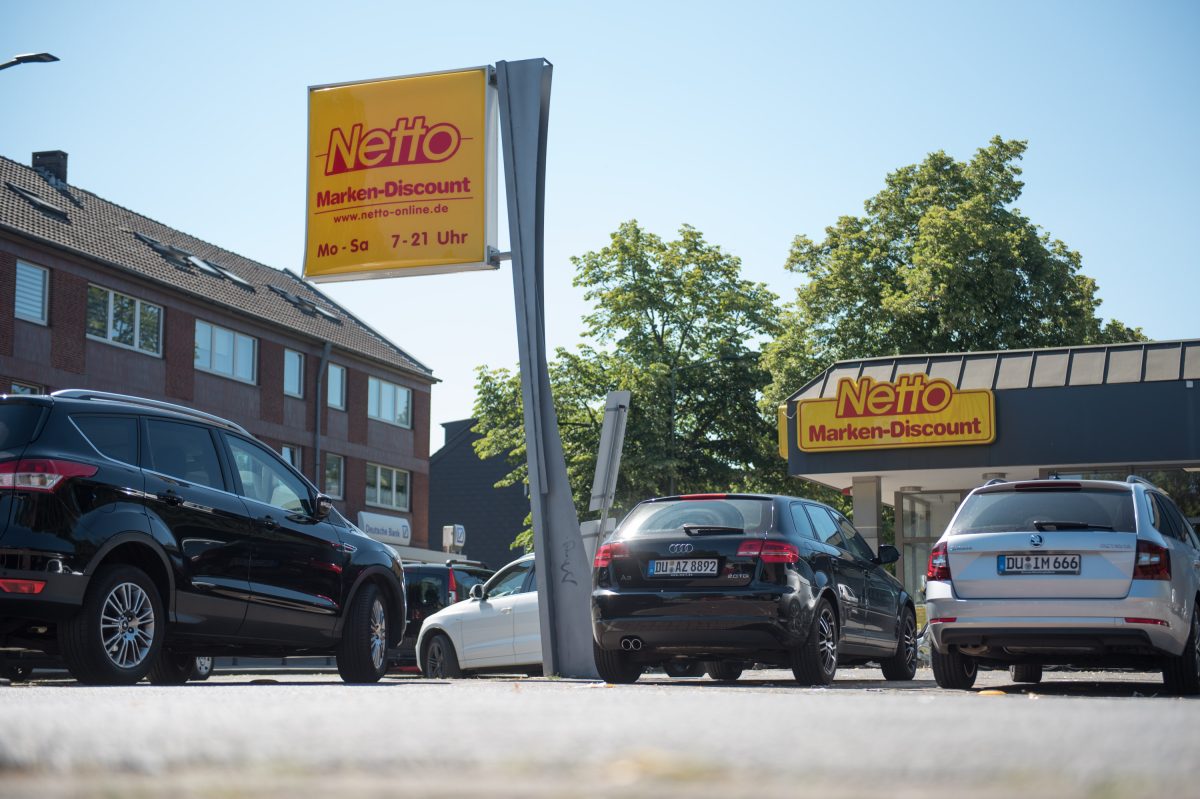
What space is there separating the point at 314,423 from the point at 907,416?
23.8 metres

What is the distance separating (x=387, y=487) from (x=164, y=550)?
41239 mm

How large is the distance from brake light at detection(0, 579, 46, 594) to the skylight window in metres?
30.7

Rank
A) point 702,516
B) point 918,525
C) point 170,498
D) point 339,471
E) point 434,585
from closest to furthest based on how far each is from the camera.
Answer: point 170,498
point 702,516
point 434,585
point 918,525
point 339,471

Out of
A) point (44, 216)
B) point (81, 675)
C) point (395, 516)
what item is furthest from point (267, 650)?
point (395, 516)

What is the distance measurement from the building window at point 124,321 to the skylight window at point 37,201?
2.56 m

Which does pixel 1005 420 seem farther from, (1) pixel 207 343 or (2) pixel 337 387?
(2) pixel 337 387

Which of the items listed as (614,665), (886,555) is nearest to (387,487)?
(886,555)

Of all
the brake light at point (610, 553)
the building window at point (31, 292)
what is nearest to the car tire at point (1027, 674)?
the brake light at point (610, 553)

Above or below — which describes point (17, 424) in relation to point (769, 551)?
above

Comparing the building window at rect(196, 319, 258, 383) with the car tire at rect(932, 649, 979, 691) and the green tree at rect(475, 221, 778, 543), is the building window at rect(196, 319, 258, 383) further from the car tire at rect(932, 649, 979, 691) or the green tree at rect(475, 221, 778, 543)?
the car tire at rect(932, 649, 979, 691)

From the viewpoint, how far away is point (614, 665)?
12406 millimetres

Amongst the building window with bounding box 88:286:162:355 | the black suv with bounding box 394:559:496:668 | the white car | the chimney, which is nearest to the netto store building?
the black suv with bounding box 394:559:496:668

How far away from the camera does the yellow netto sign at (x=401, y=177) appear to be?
49.2ft

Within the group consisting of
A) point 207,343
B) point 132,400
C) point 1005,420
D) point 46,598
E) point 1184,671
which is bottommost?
point 1184,671
